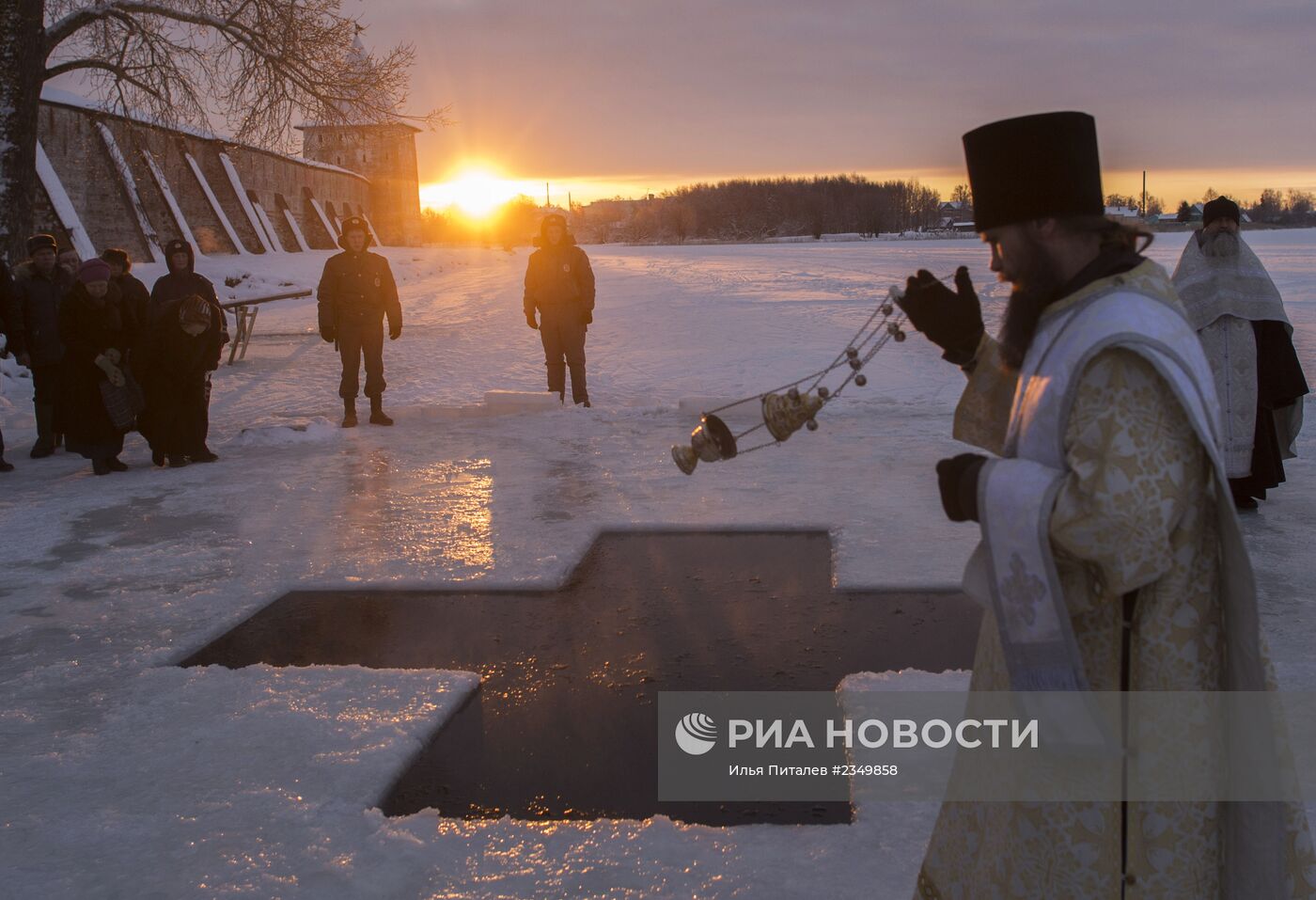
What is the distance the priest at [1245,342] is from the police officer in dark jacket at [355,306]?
6.22 meters

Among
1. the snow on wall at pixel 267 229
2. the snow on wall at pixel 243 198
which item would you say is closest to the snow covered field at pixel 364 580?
the snow on wall at pixel 243 198

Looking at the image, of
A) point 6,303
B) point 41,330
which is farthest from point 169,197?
point 6,303

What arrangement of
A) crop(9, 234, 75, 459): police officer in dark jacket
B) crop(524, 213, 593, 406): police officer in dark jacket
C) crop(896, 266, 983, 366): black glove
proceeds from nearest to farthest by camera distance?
crop(896, 266, 983, 366): black glove → crop(9, 234, 75, 459): police officer in dark jacket → crop(524, 213, 593, 406): police officer in dark jacket

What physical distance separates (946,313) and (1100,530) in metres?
0.69

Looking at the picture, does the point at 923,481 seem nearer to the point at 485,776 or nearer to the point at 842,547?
the point at 842,547

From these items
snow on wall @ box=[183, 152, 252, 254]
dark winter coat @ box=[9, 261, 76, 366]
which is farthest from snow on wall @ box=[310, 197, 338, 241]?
dark winter coat @ box=[9, 261, 76, 366]

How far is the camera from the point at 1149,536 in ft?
5.05

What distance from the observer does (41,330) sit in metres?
8.37

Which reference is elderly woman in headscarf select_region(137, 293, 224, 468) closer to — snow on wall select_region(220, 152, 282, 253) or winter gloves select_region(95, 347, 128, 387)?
winter gloves select_region(95, 347, 128, 387)

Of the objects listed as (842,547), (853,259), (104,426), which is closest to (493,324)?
(104,426)

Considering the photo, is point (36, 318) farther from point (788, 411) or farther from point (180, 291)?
point (788, 411)

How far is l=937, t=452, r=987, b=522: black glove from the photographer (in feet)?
5.59

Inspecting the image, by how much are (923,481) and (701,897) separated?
4761mm

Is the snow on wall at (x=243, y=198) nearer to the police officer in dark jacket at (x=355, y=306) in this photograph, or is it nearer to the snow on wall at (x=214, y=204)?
the snow on wall at (x=214, y=204)
